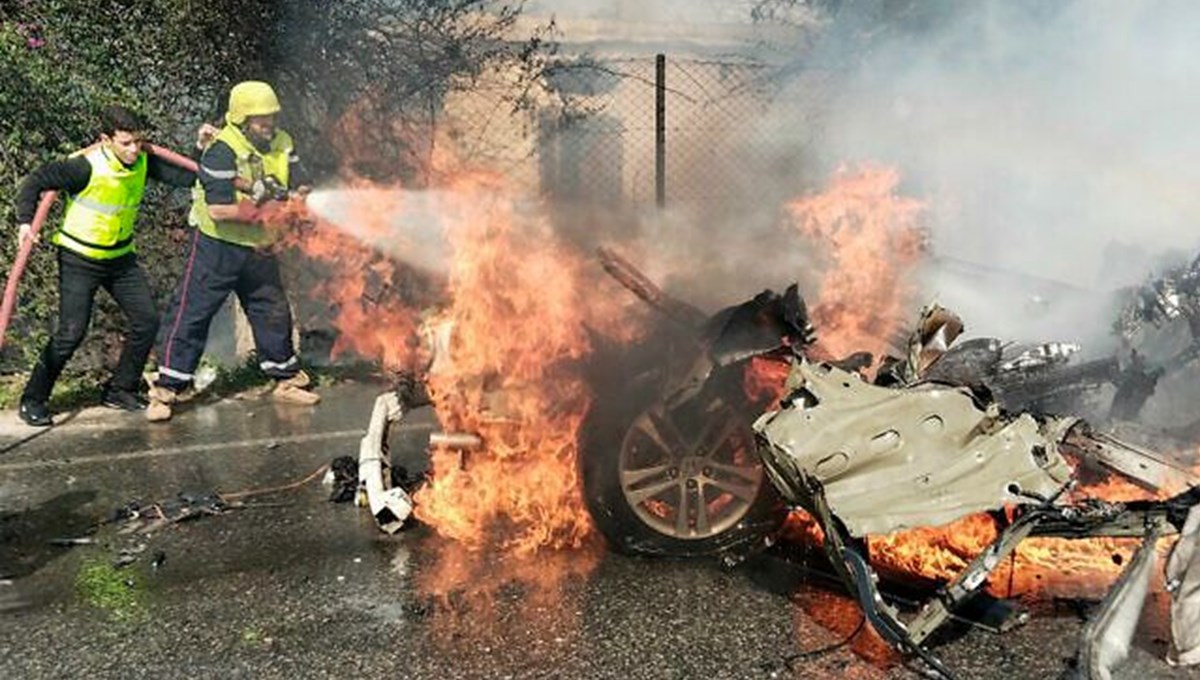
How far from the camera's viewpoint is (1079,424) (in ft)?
13.6

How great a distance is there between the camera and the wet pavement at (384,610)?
3889 mm

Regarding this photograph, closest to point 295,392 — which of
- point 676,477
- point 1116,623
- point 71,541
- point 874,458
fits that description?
point 71,541

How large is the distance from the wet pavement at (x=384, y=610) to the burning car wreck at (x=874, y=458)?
296 mm

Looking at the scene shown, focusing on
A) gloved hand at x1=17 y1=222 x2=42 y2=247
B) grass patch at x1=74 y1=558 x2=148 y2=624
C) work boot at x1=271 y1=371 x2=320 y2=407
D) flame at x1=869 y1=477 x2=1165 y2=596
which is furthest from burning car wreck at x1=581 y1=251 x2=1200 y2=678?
gloved hand at x1=17 y1=222 x2=42 y2=247

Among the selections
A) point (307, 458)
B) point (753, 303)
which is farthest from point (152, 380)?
point (753, 303)

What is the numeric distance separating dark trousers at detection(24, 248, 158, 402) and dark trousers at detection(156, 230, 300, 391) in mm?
201

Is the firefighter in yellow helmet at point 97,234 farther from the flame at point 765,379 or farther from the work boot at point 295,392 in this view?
the flame at point 765,379

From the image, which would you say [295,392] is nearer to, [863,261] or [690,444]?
[690,444]

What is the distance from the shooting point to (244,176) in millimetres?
7246

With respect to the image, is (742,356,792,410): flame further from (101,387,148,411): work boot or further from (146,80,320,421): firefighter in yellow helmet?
(101,387,148,411): work boot

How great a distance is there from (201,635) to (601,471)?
6.10 feet

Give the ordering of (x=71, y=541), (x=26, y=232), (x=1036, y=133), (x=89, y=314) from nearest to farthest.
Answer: (x=71, y=541)
(x=26, y=232)
(x=89, y=314)
(x=1036, y=133)

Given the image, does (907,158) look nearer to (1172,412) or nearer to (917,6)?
(917,6)

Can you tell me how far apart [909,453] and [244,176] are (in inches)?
212
